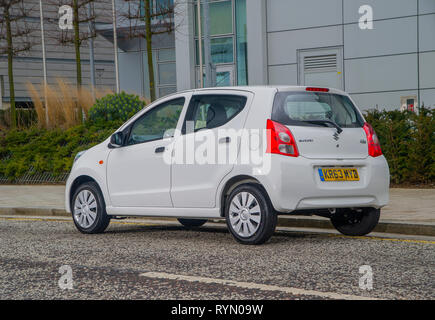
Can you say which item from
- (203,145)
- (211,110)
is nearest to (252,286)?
(203,145)

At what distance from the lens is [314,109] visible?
732 centimetres

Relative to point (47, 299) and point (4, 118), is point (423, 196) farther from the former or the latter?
point (4, 118)

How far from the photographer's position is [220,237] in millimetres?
8203

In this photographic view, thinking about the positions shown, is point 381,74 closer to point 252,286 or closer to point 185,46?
point 185,46

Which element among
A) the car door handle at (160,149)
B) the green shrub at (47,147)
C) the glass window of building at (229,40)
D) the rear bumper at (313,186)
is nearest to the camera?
the rear bumper at (313,186)

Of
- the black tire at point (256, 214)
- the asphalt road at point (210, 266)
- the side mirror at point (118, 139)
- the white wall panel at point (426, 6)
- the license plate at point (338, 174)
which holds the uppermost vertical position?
the white wall panel at point (426, 6)

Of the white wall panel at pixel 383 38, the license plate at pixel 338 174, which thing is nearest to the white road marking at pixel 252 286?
the license plate at pixel 338 174

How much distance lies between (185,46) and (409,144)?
1318 cm

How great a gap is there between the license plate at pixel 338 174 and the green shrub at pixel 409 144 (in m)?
6.04

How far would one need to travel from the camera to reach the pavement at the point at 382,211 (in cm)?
837

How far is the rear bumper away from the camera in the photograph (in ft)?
22.5

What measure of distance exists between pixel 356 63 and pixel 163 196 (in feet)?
47.6

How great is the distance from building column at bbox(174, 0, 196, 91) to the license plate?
57.9ft

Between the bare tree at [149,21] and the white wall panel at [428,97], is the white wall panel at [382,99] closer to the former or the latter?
the white wall panel at [428,97]
